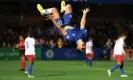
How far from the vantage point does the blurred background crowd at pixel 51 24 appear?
3816cm

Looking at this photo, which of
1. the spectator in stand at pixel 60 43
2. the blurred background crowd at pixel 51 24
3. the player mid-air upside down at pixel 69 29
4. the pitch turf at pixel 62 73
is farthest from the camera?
the blurred background crowd at pixel 51 24

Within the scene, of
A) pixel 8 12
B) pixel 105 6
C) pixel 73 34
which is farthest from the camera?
pixel 105 6

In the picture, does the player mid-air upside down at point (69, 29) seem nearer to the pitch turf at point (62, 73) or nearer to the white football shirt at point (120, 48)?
the pitch turf at point (62, 73)

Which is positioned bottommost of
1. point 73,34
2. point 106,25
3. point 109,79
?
point 109,79

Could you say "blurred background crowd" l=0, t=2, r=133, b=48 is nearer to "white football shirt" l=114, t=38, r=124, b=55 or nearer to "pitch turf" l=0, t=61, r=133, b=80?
"pitch turf" l=0, t=61, r=133, b=80

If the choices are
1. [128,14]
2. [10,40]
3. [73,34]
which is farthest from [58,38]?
[73,34]

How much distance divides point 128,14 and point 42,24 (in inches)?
353

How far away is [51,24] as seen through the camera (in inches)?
1629

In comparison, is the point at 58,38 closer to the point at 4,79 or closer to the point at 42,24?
the point at 42,24

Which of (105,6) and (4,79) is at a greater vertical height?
(105,6)

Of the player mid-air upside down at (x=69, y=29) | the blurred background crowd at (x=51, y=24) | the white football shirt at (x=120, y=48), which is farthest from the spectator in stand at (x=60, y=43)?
the player mid-air upside down at (x=69, y=29)

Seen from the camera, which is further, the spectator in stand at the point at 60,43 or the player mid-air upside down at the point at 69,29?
the spectator in stand at the point at 60,43

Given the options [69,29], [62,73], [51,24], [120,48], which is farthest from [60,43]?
[69,29]

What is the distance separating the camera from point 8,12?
4056 centimetres
